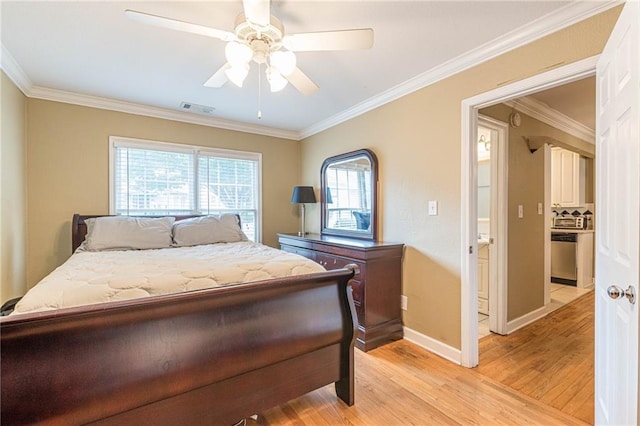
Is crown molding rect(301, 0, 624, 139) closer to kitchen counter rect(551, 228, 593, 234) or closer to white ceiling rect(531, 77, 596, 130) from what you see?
white ceiling rect(531, 77, 596, 130)

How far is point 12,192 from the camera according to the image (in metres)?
2.55

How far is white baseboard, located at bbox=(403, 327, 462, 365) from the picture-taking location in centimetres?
240

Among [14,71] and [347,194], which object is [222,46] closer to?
[14,71]

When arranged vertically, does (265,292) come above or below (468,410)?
above

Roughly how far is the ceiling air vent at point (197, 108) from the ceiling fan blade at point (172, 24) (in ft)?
6.32

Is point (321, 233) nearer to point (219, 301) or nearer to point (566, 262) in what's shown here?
point (219, 301)

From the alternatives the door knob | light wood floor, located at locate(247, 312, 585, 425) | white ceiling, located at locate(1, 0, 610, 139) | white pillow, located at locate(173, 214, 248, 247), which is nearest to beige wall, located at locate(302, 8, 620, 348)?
white ceiling, located at locate(1, 0, 610, 139)

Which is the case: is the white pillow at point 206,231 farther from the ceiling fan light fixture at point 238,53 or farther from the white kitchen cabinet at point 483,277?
the white kitchen cabinet at point 483,277

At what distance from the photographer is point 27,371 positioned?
3.55 ft

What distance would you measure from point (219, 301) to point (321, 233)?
8.72 feet

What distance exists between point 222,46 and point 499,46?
2.01 m

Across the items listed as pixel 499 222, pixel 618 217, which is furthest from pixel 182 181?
pixel 618 217

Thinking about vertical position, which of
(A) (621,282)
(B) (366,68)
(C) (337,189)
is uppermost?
(B) (366,68)

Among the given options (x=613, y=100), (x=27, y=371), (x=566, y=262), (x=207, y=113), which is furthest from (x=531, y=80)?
(x=566, y=262)
